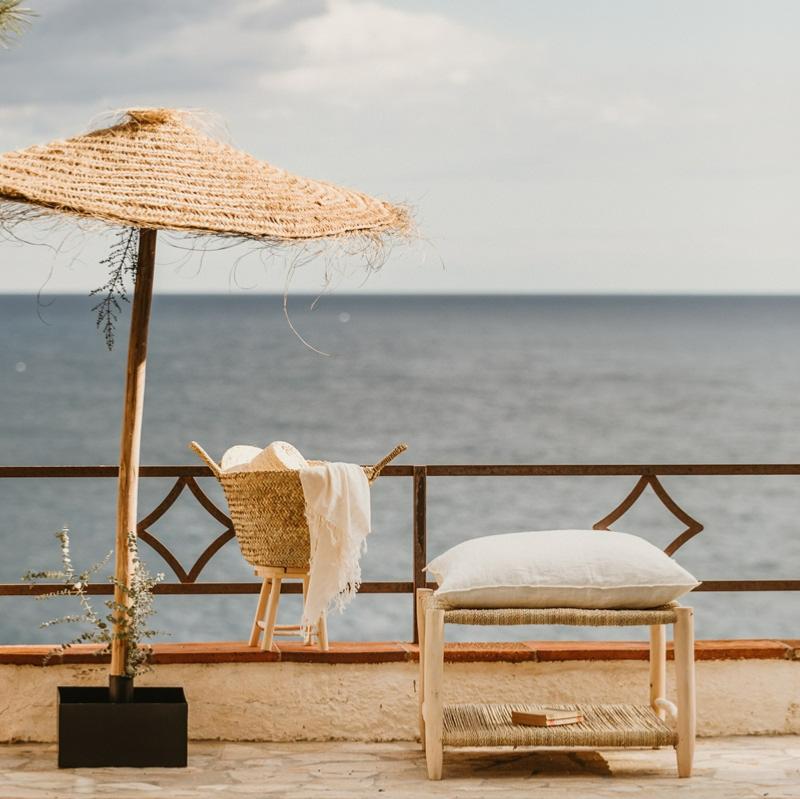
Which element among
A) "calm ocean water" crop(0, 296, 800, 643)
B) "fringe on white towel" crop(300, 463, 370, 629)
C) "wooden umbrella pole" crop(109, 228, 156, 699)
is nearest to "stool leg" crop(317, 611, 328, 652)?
"fringe on white towel" crop(300, 463, 370, 629)

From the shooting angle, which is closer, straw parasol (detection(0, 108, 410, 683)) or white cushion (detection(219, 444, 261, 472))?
straw parasol (detection(0, 108, 410, 683))

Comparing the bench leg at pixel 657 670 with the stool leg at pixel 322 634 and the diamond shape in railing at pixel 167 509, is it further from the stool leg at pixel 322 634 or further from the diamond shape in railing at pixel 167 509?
the diamond shape in railing at pixel 167 509

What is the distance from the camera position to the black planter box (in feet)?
14.3

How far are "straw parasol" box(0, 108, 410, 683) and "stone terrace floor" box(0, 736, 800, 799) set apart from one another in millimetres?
391

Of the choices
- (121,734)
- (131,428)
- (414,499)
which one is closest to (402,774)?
(121,734)

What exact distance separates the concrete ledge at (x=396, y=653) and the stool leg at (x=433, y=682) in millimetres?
584

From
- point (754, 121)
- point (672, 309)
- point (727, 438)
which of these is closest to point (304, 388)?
point (727, 438)

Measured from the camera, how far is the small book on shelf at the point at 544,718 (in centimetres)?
430

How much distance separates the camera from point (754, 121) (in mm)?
45219

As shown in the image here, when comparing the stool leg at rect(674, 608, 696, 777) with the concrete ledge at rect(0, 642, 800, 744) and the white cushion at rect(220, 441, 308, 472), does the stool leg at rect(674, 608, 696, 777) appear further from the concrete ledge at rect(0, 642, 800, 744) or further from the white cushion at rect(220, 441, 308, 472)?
the white cushion at rect(220, 441, 308, 472)

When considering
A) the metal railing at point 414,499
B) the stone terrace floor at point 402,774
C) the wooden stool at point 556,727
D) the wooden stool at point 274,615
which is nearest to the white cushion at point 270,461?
the metal railing at point 414,499

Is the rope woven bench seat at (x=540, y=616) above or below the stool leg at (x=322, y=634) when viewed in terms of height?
above

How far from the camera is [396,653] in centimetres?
479

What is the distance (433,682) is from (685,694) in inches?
29.3
